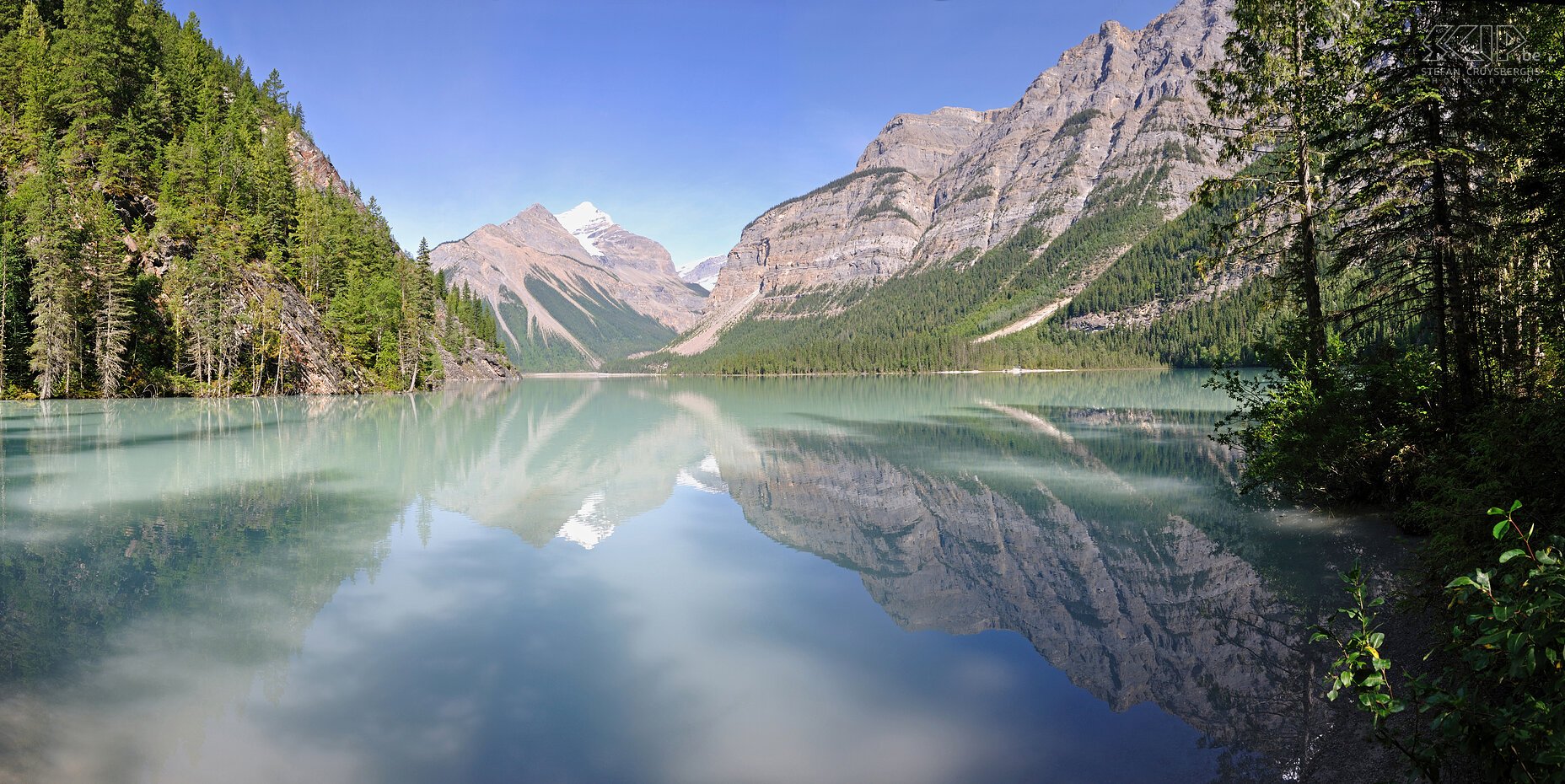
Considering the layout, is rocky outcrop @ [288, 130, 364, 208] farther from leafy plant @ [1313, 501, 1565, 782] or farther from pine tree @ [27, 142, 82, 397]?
leafy plant @ [1313, 501, 1565, 782]

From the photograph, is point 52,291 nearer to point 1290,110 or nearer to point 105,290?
point 105,290

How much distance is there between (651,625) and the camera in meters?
8.68

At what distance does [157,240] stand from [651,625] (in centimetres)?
6375

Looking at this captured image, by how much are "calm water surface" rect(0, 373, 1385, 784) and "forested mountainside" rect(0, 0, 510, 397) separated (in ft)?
123

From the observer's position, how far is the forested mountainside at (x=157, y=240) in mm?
46438

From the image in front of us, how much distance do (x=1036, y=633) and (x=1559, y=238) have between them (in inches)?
264

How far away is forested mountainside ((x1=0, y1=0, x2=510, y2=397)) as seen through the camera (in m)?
46.4

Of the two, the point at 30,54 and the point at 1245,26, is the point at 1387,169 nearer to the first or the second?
the point at 1245,26

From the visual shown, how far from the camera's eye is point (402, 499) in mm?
16078

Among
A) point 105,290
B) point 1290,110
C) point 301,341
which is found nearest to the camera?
point 1290,110

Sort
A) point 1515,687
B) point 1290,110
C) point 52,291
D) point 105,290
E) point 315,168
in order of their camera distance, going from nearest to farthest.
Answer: point 1515,687 → point 1290,110 → point 52,291 → point 105,290 → point 315,168

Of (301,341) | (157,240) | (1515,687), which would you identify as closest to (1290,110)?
(1515,687)

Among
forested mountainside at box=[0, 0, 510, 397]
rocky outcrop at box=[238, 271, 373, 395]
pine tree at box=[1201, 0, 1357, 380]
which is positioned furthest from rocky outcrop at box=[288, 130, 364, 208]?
pine tree at box=[1201, 0, 1357, 380]

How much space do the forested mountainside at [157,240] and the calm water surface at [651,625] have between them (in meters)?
37.6
